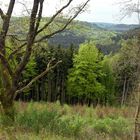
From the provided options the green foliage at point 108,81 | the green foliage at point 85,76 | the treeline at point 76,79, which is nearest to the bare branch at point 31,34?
the treeline at point 76,79

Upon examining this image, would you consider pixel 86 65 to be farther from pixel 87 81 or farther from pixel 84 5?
pixel 84 5

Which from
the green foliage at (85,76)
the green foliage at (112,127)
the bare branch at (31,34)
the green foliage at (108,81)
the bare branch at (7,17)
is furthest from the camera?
the green foliage at (108,81)

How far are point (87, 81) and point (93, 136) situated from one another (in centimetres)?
5472

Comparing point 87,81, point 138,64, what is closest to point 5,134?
point 138,64

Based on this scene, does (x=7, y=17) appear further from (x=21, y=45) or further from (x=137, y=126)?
(x=137, y=126)

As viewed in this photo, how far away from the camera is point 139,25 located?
37.5 ft

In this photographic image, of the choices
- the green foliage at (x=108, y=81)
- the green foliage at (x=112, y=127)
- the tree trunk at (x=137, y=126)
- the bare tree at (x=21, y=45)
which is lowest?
the green foliage at (x=108, y=81)

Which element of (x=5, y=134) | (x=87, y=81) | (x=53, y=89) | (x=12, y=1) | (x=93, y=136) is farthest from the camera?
(x=53, y=89)

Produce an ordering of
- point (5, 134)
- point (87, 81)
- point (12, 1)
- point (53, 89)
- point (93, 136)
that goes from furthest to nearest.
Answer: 1. point (53, 89)
2. point (87, 81)
3. point (12, 1)
4. point (93, 136)
5. point (5, 134)

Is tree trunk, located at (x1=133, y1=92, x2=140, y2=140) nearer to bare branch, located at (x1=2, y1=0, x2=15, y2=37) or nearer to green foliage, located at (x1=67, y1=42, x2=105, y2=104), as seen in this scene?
bare branch, located at (x1=2, y1=0, x2=15, y2=37)

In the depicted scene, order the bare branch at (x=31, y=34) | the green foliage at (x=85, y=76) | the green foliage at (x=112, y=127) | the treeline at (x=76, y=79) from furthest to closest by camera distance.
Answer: the green foliage at (x=85, y=76)
the treeline at (x=76, y=79)
the green foliage at (x=112, y=127)
the bare branch at (x=31, y=34)

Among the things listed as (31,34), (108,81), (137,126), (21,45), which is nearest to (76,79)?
(108,81)

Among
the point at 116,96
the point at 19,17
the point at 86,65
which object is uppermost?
the point at 19,17

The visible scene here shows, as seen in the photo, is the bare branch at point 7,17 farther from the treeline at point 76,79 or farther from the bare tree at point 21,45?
the treeline at point 76,79
